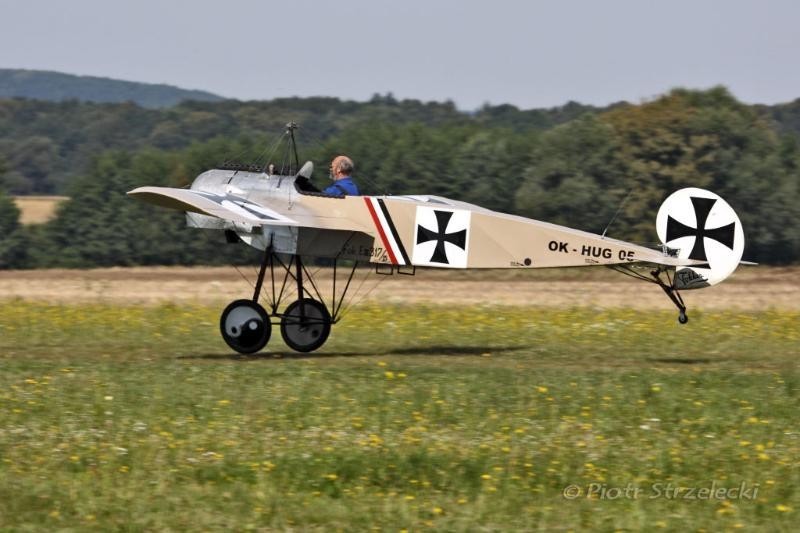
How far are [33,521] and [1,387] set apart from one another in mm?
4762

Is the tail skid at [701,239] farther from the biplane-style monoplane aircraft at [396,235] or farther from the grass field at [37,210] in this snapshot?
the grass field at [37,210]

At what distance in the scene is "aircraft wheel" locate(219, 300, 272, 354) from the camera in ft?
53.9

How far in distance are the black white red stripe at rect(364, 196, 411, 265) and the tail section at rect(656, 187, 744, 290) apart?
3364 millimetres

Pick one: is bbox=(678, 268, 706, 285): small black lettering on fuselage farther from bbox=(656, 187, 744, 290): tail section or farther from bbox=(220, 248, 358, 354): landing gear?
bbox=(220, 248, 358, 354): landing gear

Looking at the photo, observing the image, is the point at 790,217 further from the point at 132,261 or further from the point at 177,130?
the point at 177,130

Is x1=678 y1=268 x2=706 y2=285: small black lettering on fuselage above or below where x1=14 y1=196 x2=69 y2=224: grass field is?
below

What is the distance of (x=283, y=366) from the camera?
1541cm

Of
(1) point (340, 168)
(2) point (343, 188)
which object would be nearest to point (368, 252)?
(2) point (343, 188)

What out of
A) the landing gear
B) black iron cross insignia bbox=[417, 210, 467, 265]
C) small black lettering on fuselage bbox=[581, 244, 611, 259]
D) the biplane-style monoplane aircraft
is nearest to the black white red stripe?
the biplane-style monoplane aircraft

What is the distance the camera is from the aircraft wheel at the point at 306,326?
17047mm

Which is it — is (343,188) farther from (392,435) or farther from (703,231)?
Result: (392,435)

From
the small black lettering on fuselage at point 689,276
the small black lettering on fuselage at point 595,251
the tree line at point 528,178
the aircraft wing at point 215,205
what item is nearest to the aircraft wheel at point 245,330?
the aircraft wing at point 215,205

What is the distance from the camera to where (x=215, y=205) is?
15836mm

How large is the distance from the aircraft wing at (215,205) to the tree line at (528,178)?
25104 mm
